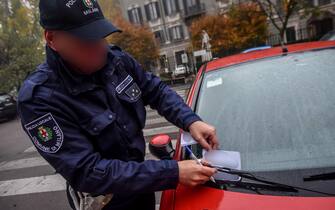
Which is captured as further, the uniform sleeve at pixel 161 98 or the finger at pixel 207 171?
the uniform sleeve at pixel 161 98

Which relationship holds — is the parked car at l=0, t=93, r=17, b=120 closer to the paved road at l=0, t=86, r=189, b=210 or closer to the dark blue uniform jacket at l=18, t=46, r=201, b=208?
the paved road at l=0, t=86, r=189, b=210

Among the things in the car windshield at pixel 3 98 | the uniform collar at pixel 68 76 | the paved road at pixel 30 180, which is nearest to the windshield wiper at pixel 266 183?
the uniform collar at pixel 68 76

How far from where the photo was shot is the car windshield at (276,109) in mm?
1608

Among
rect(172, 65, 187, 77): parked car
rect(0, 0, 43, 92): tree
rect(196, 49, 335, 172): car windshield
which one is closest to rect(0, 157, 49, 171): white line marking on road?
rect(196, 49, 335, 172): car windshield

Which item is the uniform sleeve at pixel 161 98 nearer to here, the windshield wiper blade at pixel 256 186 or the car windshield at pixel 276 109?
the car windshield at pixel 276 109

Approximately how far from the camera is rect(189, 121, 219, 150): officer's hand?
1.60 metres

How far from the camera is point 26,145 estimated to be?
27.7 feet

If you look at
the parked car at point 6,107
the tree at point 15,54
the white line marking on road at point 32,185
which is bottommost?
the parked car at point 6,107

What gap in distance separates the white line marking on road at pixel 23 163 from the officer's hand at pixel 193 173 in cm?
554

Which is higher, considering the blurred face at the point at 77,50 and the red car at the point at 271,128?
the blurred face at the point at 77,50

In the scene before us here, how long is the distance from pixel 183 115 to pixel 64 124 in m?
0.63

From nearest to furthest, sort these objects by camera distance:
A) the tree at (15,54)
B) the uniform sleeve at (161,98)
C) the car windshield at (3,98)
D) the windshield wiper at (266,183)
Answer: the windshield wiper at (266,183) < the uniform sleeve at (161,98) < the car windshield at (3,98) < the tree at (15,54)

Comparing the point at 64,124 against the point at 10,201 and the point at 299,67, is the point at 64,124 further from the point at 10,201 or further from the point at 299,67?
the point at 10,201

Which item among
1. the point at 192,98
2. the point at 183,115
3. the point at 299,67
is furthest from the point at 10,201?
the point at 299,67
